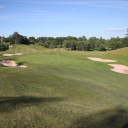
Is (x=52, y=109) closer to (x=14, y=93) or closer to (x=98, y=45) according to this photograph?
(x=14, y=93)

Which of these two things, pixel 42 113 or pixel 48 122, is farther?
pixel 42 113

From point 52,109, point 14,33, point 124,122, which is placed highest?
point 14,33

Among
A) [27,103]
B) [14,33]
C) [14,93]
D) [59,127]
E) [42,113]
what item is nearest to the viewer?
[59,127]

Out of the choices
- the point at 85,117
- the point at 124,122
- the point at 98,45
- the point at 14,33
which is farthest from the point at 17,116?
the point at 98,45

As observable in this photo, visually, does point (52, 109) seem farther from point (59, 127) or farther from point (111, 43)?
point (111, 43)

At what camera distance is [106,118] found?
18.4 ft

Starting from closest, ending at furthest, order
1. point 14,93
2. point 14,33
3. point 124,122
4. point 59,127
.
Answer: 1. point 59,127
2. point 124,122
3. point 14,93
4. point 14,33

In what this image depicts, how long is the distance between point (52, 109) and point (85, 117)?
1.19 metres

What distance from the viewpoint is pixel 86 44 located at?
105 metres

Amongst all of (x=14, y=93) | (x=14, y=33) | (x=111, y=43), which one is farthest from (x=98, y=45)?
(x=14, y=93)

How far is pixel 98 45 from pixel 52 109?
108m

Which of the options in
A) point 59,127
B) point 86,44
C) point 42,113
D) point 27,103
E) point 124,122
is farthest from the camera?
point 86,44

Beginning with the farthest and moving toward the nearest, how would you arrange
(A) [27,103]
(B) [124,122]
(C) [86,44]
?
1. (C) [86,44]
2. (A) [27,103]
3. (B) [124,122]

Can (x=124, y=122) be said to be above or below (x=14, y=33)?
below
